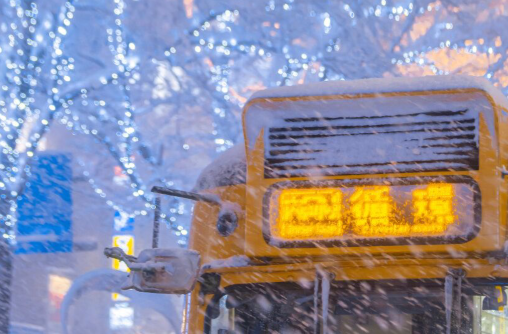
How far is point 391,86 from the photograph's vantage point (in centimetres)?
463

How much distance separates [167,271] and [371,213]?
3.73 feet

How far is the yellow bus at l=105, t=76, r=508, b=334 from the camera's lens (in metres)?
4.41

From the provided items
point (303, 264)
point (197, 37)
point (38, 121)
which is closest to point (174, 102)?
point (197, 37)

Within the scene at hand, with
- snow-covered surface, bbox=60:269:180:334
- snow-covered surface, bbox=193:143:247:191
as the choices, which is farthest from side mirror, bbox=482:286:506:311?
snow-covered surface, bbox=60:269:180:334

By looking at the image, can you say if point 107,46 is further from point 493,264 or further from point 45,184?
point 493,264

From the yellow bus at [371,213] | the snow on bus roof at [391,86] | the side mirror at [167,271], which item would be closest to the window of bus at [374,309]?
the yellow bus at [371,213]

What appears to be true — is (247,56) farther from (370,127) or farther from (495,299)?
(495,299)

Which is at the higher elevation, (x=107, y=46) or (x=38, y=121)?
(x=107, y=46)

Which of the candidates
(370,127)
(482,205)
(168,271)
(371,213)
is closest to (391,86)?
(370,127)

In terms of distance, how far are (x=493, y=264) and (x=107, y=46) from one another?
13092 mm

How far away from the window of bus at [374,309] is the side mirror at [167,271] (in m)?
0.40

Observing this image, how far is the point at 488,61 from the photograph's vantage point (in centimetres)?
1608

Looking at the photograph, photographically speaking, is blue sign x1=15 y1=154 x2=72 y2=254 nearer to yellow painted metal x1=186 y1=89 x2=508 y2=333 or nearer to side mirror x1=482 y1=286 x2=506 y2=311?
yellow painted metal x1=186 y1=89 x2=508 y2=333

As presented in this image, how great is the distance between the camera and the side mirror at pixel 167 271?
4680mm
